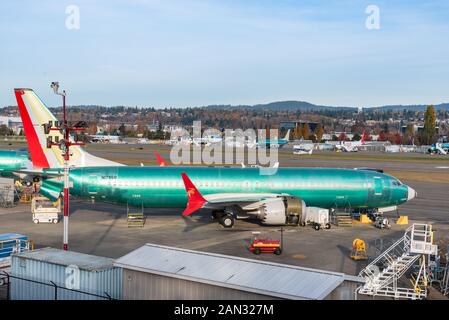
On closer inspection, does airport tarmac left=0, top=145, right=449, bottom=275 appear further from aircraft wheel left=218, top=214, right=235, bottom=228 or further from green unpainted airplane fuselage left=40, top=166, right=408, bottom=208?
green unpainted airplane fuselage left=40, top=166, right=408, bottom=208

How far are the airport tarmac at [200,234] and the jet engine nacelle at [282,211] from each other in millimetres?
977

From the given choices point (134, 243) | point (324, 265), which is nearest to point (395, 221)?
point (324, 265)

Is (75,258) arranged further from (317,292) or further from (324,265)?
(324,265)

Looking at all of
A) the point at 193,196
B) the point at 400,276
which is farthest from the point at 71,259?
the point at 193,196

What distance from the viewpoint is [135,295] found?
21.0 metres

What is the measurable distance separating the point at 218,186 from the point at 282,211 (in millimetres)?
6137

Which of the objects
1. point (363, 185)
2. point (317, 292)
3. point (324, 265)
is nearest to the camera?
point (317, 292)

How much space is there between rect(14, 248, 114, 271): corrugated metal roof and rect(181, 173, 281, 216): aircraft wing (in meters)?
13.8

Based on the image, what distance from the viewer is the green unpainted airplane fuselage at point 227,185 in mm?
43125

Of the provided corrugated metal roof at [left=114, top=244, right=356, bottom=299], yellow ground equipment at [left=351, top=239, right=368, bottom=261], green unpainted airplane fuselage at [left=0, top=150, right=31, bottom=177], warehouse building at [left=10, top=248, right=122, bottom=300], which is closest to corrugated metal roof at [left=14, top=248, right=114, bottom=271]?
warehouse building at [left=10, top=248, right=122, bottom=300]

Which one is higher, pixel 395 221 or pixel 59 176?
pixel 59 176

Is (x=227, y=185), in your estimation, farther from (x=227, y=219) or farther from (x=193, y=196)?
(x=193, y=196)

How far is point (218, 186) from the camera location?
1734 inches

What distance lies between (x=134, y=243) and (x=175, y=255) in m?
15.3
